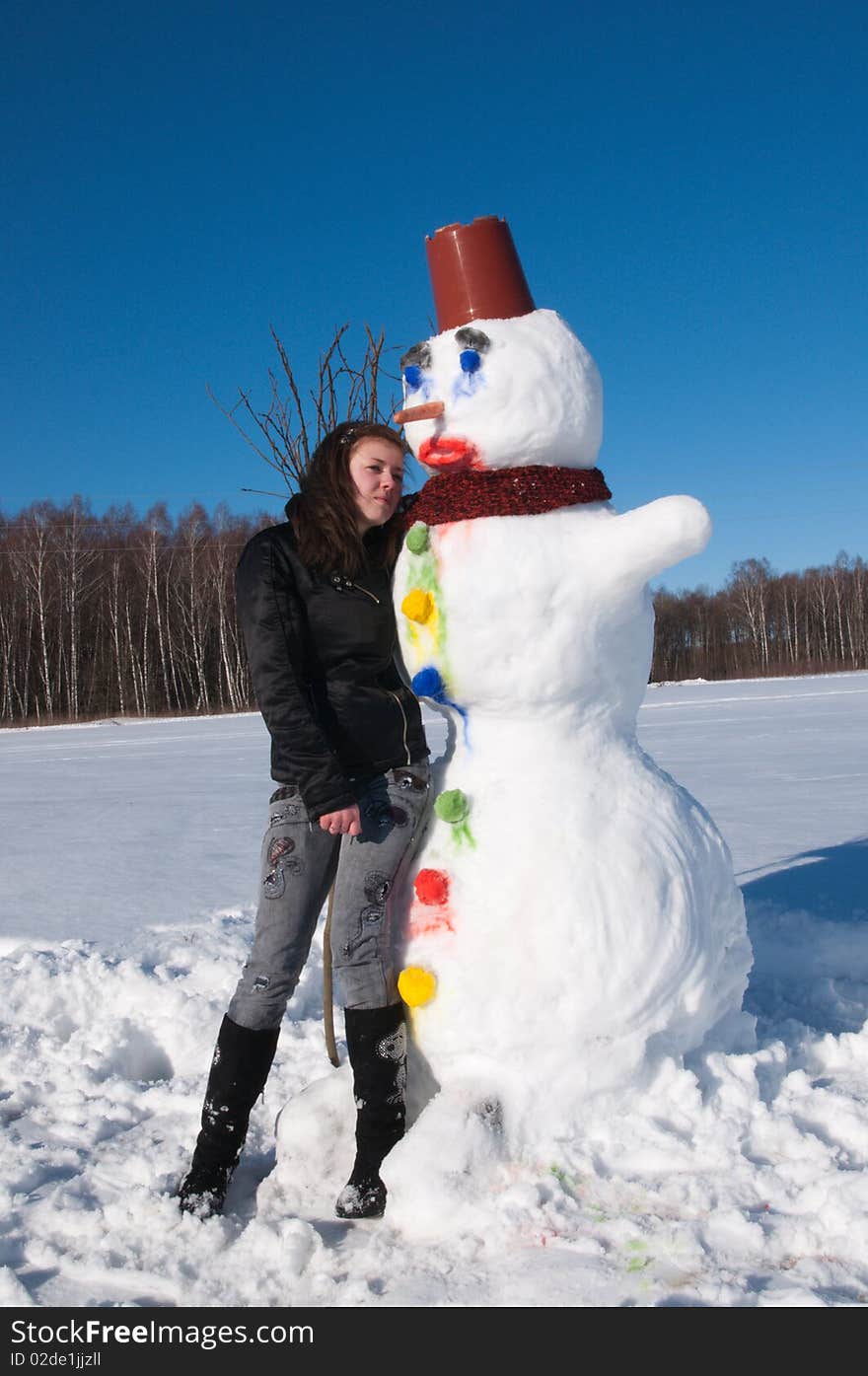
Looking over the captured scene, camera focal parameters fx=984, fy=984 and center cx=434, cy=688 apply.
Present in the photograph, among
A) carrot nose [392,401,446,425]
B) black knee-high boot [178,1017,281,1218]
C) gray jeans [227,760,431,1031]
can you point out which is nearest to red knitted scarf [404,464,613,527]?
carrot nose [392,401,446,425]

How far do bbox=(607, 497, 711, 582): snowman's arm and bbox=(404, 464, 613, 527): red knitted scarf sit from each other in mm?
156

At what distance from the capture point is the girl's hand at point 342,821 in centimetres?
211

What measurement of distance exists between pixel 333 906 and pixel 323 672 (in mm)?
533

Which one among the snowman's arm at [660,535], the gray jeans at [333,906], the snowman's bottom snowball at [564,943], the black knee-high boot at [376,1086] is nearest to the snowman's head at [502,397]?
the snowman's arm at [660,535]

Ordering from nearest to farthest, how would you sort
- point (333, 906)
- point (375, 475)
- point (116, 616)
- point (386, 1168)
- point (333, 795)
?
point (386, 1168), point (333, 795), point (333, 906), point (375, 475), point (116, 616)

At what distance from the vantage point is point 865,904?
159 inches

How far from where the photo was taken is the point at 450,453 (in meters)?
2.28

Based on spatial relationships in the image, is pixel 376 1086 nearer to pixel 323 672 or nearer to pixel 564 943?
pixel 564 943

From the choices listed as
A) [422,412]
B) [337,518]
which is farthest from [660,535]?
[337,518]

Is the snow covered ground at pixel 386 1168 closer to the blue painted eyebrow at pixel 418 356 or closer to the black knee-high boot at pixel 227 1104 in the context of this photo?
the black knee-high boot at pixel 227 1104
